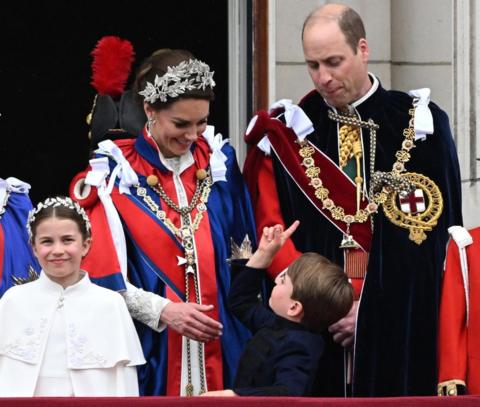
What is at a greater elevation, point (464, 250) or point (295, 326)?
point (464, 250)

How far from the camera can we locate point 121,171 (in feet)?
21.5

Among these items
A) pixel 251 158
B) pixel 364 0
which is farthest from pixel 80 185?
pixel 364 0

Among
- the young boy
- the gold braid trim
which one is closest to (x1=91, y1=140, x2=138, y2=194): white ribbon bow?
the young boy

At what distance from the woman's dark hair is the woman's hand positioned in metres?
0.69

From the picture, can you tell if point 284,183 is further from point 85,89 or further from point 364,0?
point 85,89

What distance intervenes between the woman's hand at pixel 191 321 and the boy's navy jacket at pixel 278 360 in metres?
0.23

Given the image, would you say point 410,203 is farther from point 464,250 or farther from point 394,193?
point 464,250

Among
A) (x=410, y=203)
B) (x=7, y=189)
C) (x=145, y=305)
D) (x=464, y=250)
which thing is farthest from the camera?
(x=7, y=189)

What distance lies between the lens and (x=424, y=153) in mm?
6652

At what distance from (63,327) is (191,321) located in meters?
0.43

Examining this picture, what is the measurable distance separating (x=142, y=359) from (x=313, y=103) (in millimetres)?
1172

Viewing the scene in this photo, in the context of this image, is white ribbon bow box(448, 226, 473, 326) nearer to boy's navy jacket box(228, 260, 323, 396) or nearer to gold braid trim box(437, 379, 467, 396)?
gold braid trim box(437, 379, 467, 396)

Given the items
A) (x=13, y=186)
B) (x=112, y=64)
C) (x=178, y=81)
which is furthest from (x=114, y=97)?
(x=178, y=81)

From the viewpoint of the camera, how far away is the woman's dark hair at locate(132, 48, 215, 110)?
6473mm
